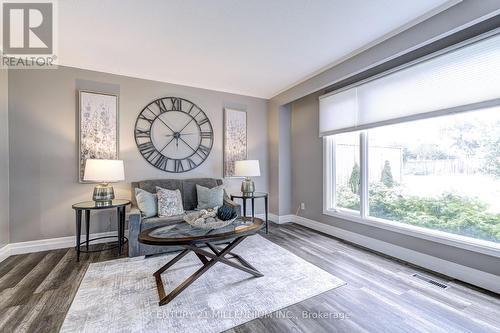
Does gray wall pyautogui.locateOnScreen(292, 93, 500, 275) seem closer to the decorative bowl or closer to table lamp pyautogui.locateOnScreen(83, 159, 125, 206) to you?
the decorative bowl

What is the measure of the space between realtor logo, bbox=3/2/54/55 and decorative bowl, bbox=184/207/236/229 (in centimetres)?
241

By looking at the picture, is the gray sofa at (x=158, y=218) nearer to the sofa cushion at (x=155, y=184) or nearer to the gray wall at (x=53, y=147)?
the sofa cushion at (x=155, y=184)

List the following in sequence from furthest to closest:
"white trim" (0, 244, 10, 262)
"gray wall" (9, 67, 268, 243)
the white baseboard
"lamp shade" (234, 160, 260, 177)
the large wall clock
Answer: "lamp shade" (234, 160, 260, 177)
the large wall clock
"gray wall" (9, 67, 268, 243)
the white baseboard
"white trim" (0, 244, 10, 262)

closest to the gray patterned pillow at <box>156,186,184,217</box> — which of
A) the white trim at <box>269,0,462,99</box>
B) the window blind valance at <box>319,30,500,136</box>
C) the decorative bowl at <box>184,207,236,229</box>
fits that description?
the decorative bowl at <box>184,207,236,229</box>

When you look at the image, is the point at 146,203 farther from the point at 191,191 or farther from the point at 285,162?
the point at 285,162

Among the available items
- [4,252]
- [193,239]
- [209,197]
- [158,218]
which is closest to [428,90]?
[193,239]

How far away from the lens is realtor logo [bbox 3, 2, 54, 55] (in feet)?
7.05

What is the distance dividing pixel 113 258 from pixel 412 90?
4.17m

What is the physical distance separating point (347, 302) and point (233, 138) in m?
3.27

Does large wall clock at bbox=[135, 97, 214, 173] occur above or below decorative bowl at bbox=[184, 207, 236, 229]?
above

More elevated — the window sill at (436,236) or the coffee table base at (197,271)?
the window sill at (436,236)

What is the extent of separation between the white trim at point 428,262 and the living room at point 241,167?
0.01 metres

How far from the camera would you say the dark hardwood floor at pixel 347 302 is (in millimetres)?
1673

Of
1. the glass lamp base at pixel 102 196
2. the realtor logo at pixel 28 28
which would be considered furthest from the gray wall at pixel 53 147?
the glass lamp base at pixel 102 196
